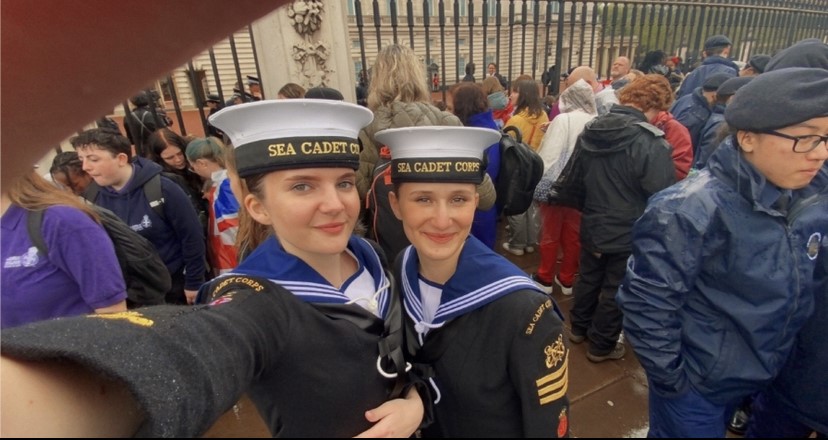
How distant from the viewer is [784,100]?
1.67m

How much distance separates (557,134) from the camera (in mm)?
4020

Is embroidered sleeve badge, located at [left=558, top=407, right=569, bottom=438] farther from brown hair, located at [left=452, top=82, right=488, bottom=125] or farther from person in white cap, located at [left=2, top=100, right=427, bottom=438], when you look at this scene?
brown hair, located at [left=452, top=82, right=488, bottom=125]

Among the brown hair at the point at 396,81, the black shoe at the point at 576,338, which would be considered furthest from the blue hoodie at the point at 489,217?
the black shoe at the point at 576,338

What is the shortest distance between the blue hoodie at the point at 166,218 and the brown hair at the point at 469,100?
2.46 metres

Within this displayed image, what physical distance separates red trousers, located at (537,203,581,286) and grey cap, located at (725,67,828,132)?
2.14 m

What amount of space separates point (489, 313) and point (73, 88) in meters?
1.19

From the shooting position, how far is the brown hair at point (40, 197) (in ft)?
5.91

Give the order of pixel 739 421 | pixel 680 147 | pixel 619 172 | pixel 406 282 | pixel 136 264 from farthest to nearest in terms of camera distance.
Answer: pixel 680 147 < pixel 619 172 < pixel 739 421 < pixel 136 264 < pixel 406 282

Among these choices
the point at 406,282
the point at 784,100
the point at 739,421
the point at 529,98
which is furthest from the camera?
the point at 529,98

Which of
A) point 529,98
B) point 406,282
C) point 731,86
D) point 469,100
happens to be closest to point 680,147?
point 731,86

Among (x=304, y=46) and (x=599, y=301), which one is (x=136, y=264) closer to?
(x=304, y=46)

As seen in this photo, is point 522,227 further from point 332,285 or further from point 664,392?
point 332,285

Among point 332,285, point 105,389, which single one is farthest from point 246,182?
point 105,389

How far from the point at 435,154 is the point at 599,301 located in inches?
101
